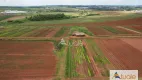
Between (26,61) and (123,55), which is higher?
(26,61)

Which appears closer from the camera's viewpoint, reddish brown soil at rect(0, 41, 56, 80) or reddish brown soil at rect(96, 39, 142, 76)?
reddish brown soil at rect(0, 41, 56, 80)

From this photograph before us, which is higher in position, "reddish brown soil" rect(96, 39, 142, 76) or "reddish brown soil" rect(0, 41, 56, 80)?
"reddish brown soil" rect(0, 41, 56, 80)

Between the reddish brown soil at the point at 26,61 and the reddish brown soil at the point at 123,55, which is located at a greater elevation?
the reddish brown soil at the point at 26,61

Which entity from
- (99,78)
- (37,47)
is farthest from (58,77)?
(37,47)

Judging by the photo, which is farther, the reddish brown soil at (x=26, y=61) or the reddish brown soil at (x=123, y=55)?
the reddish brown soil at (x=123, y=55)
